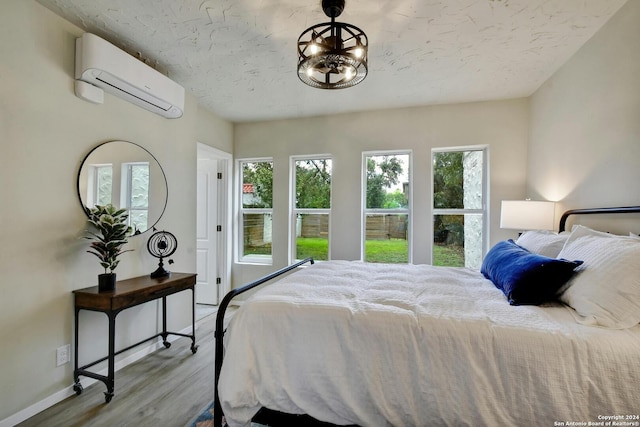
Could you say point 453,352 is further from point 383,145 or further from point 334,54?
point 383,145

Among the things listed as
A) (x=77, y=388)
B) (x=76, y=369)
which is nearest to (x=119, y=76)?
(x=76, y=369)

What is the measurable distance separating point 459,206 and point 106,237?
3.51 m

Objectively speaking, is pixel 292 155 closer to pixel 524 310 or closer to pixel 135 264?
pixel 135 264

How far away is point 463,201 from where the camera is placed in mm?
3520

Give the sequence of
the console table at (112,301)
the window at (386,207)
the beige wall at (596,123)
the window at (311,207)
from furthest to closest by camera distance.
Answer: the window at (311,207)
the window at (386,207)
the console table at (112,301)
the beige wall at (596,123)

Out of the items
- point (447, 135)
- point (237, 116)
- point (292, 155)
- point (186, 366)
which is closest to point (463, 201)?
point (447, 135)

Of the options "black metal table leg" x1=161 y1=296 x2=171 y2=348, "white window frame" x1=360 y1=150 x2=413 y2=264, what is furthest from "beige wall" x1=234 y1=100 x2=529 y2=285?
"black metal table leg" x1=161 y1=296 x2=171 y2=348

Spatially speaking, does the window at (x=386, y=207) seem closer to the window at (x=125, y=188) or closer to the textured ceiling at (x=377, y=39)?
the textured ceiling at (x=377, y=39)

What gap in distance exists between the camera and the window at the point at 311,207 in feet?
13.0

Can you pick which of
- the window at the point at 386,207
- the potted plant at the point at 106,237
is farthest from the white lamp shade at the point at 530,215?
the potted plant at the point at 106,237

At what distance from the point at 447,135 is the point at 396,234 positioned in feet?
4.31

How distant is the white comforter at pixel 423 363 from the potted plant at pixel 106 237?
1.26 metres

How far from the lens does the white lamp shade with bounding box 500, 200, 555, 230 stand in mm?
2545

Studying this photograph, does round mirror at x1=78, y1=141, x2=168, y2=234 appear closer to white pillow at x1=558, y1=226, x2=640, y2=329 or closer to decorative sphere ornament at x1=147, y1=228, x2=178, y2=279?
decorative sphere ornament at x1=147, y1=228, x2=178, y2=279
